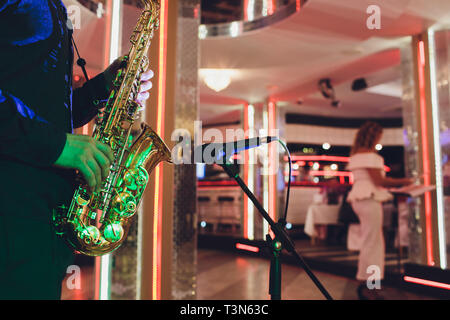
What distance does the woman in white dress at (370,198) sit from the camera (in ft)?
12.7

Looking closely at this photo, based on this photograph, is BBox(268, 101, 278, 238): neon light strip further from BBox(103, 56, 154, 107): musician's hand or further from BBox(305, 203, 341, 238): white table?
BBox(103, 56, 154, 107): musician's hand

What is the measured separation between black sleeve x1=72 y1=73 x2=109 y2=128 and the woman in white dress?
3192 mm

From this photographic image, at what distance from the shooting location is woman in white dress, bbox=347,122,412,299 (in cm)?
387

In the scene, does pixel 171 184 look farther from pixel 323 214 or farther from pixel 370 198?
pixel 323 214

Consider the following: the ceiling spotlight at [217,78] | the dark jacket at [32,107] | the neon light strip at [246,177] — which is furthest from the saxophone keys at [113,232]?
the neon light strip at [246,177]

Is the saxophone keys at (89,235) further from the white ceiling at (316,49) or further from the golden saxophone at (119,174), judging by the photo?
the white ceiling at (316,49)

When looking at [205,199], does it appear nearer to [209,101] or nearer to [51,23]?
[209,101]

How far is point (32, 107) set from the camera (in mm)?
914

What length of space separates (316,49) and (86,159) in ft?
17.2

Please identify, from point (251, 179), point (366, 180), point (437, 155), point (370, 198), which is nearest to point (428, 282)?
point (370, 198)

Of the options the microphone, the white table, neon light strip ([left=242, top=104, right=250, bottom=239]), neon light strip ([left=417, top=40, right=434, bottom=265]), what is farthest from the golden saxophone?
neon light strip ([left=242, top=104, right=250, bottom=239])

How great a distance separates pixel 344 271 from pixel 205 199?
4842 mm

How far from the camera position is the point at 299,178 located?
11.3m

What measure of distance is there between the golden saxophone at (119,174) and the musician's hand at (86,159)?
0.22m
